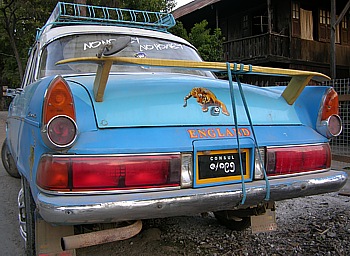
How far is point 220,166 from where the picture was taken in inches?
89.0

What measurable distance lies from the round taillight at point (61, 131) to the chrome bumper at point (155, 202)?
11.4 inches

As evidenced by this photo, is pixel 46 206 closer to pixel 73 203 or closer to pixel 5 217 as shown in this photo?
pixel 73 203

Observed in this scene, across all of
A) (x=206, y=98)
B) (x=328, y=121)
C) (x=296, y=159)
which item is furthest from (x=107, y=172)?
(x=328, y=121)

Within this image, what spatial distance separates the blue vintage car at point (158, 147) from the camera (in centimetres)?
196

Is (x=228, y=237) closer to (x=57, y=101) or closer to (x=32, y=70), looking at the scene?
(x=57, y=101)

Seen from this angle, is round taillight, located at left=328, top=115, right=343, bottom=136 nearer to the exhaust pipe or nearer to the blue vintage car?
the blue vintage car

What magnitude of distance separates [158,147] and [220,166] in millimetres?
422

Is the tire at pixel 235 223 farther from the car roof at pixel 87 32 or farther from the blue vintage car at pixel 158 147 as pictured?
the car roof at pixel 87 32

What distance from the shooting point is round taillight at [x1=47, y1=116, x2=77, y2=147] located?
1933mm

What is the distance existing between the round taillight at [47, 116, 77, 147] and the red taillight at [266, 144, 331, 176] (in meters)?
1.22

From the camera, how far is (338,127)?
2.71 meters

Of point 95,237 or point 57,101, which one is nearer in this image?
point 57,101

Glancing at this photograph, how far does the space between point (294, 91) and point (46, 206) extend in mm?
1826

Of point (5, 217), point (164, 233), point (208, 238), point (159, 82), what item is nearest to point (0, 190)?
point (5, 217)
